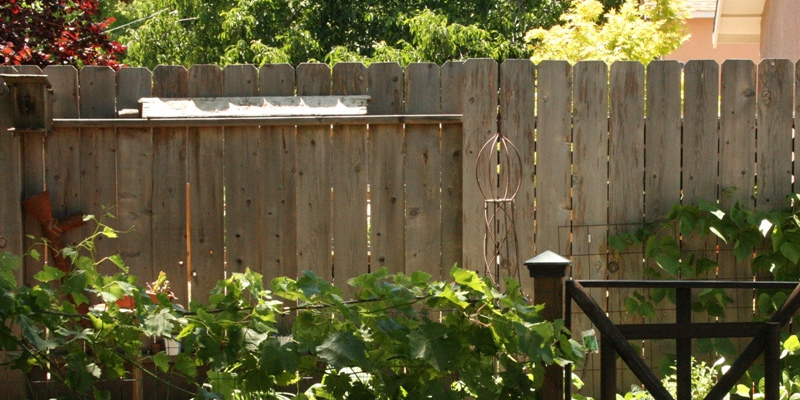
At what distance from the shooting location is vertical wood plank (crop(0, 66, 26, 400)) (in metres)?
4.61

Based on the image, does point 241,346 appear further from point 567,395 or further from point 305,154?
point 305,154

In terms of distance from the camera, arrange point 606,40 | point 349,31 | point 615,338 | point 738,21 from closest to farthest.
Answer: point 615,338
point 606,40
point 738,21
point 349,31

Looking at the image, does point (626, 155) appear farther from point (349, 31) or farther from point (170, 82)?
point (349, 31)

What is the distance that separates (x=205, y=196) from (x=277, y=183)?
0.37 meters

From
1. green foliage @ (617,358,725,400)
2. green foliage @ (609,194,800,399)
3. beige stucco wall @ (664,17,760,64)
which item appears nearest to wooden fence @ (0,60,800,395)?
green foliage @ (609,194,800,399)

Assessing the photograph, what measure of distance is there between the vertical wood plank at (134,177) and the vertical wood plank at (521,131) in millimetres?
1780

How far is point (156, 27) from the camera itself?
17.1 metres

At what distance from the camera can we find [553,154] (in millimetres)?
4707

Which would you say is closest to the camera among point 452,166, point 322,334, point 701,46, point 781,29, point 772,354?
point 322,334

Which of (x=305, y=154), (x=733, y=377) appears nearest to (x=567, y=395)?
(x=733, y=377)

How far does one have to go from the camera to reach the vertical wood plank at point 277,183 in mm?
4699

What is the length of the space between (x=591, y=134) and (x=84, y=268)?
104 inches

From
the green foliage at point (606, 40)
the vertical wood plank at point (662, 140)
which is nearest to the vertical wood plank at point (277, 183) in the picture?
the vertical wood plank at point (662, 140)

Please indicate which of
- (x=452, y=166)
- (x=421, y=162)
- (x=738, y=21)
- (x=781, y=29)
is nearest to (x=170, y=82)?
(x=421, y=162)
